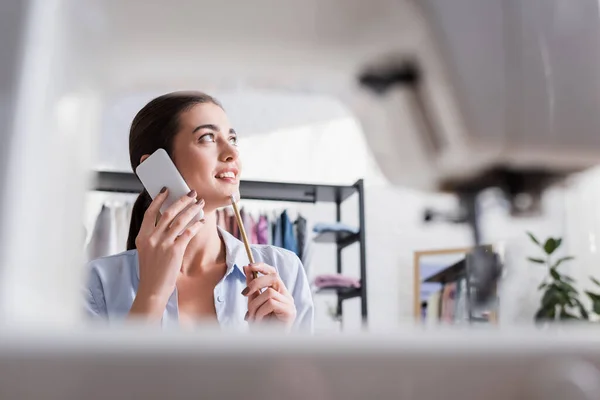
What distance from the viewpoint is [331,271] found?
0.51 meters

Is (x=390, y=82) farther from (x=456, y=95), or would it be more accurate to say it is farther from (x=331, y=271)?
(x=331, y=271)

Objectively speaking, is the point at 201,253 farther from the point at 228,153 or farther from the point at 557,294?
the point at 557,294

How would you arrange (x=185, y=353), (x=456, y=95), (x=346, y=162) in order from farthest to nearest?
(x=346, y=162) < (x=456, y=95) < (x=185, y=353)

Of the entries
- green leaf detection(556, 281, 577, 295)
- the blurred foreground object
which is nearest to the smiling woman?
the blurred foreground object

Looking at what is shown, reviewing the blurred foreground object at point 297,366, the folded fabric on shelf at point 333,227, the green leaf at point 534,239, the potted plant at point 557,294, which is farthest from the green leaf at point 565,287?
the blurred foreground object at point 297,366

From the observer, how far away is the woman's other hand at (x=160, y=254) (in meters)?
0.33

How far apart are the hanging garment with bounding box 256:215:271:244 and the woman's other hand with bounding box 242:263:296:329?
33mm

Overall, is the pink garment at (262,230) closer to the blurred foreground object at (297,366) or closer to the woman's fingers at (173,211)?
the woman's fingers at (173,211)

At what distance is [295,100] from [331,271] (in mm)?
157

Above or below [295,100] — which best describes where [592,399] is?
below

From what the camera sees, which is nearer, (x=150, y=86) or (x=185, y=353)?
(x=185, y=353)

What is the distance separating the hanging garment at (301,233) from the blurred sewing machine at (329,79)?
0.32 feet

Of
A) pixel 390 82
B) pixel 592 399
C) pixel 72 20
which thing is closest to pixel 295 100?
pixel 390 82

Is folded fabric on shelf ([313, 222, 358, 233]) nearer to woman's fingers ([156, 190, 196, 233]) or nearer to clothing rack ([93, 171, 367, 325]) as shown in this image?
clothing rack ([93, 171, 367, 325])
